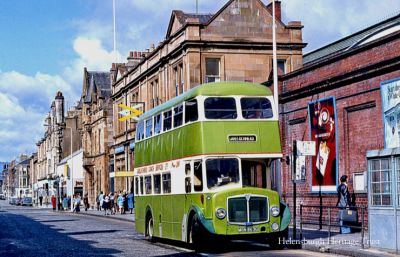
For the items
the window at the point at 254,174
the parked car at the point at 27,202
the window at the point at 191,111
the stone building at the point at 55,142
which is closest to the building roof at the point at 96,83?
the stone building at the point at 55,142

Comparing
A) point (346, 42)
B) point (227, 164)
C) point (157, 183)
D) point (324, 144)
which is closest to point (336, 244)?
point (227, 164)

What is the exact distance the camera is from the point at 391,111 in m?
22.9

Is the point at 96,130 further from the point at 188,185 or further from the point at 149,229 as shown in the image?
the point at 188,185

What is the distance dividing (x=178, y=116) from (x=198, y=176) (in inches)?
98.1

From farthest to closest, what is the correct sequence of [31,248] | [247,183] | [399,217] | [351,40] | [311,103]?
[351,40]
[311,103]
[31,248]
[247,183]
[399,217]

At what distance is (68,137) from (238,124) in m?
97.7

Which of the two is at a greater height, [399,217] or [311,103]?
[311,103]

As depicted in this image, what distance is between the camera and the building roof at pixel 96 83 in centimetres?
8351

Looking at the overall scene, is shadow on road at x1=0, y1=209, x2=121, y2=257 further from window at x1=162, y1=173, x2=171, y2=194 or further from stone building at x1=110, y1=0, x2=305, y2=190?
stone building at x1=110, y1=0, x2=305, y2=190

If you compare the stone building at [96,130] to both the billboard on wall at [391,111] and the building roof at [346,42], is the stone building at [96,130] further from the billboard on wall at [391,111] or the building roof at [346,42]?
the billboard on wall at [391,111]

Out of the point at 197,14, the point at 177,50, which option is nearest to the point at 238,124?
the point at 177,50

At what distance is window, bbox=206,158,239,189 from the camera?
65.4ft

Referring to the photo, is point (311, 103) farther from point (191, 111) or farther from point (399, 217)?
point (399, 217)

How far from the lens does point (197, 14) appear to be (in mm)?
48344
